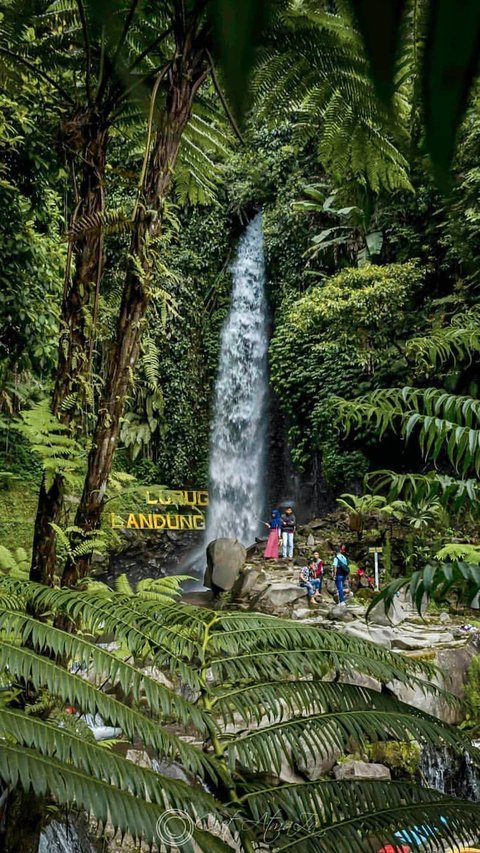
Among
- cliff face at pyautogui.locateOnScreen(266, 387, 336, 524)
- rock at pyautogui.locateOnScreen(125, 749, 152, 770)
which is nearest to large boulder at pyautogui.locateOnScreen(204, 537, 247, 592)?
cliff face at pyautogui.locateOnScreen(266, 387, 336, 524)

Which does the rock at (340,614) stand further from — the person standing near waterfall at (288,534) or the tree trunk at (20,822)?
the tree trunk at (20,822)

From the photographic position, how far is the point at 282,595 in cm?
706

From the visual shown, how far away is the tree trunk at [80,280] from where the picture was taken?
176 centimetres

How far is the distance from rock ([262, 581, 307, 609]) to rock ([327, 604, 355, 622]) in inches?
27.3

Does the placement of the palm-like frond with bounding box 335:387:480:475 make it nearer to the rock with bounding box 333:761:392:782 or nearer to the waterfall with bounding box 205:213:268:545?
the rock with bounding box 333:761:392:782

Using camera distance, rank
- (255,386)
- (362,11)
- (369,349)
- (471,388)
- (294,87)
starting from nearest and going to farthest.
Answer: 1. (362,11)
2. (294,87)
3. (471,388)
4. (369,349)
5. (255,386)

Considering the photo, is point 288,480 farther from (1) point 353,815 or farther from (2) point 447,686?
(1) point 353,815

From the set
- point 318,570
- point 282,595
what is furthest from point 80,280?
point 318,570

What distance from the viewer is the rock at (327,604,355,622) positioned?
6336mm

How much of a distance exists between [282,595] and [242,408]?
236 inches

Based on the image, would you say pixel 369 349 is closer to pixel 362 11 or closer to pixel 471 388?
pixel 471 388

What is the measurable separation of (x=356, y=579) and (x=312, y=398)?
4.27 meters

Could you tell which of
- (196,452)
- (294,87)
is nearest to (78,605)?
(294,87)

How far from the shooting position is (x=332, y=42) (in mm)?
1278
